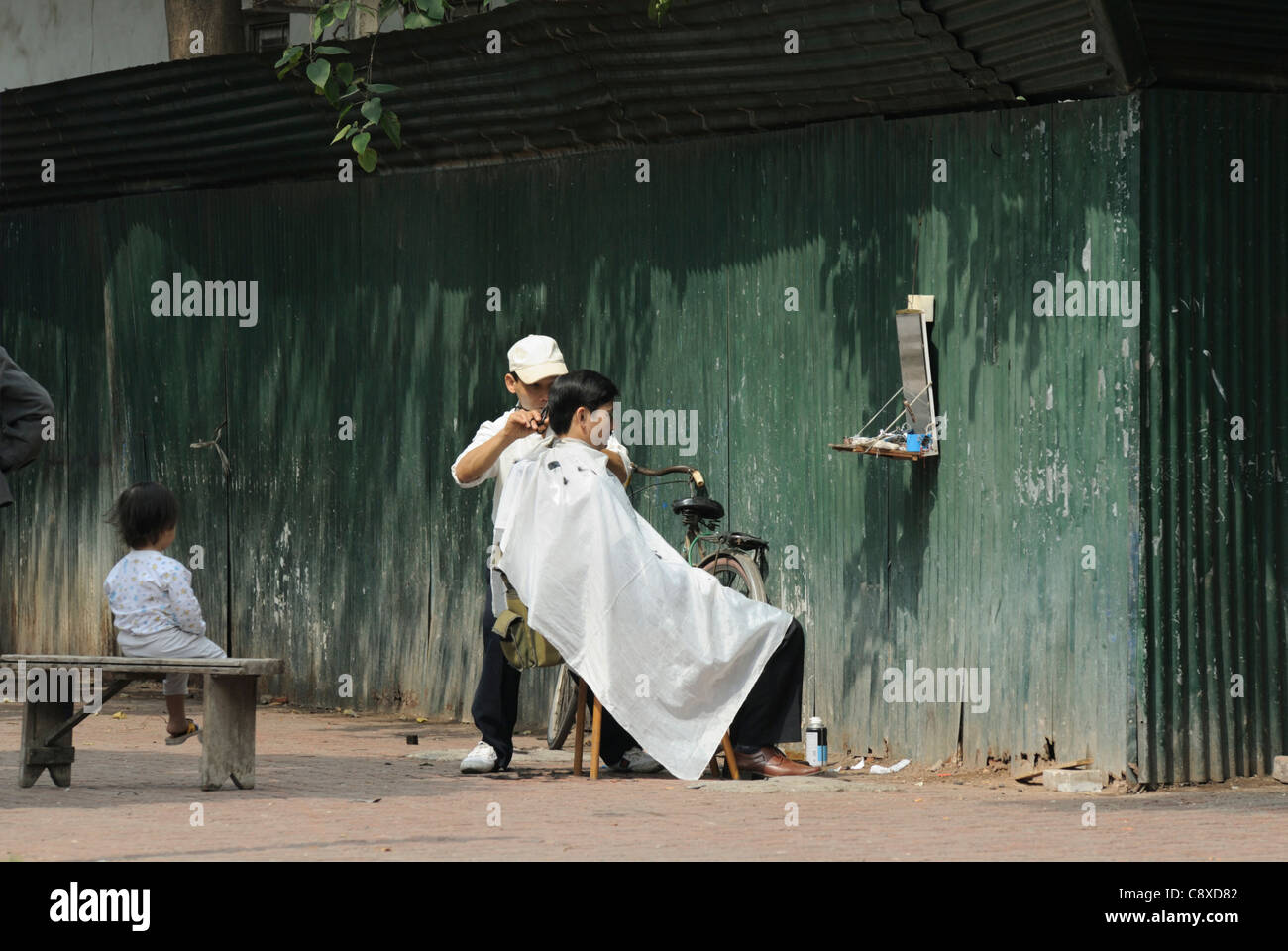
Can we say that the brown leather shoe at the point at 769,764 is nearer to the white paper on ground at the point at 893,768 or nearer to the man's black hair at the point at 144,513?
the white paper on ground at the point at 893,768

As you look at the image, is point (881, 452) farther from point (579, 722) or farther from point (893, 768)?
point (579, 722)

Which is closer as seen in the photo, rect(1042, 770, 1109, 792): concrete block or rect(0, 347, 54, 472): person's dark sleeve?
rect(0, 347, 54, 472): person's dark sleeve

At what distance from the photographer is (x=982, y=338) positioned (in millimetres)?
10086

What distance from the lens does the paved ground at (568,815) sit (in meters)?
7.32

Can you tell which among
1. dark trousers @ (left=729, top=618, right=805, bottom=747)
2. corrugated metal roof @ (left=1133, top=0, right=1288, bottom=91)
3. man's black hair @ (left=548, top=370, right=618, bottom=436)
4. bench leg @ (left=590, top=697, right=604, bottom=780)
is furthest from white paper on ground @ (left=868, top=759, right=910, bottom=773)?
corrugated metal roof @ (left=1133, top=0, right=1288, bottom=91)

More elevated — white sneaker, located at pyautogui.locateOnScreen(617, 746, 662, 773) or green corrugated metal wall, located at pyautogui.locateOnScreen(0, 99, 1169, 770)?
green corrugated metal wall, located at pyautogui.locateOnScreen(0, 99, 1169, 770)

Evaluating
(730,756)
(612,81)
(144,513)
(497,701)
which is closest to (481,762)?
(497,701)

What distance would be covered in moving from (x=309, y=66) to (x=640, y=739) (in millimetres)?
4339

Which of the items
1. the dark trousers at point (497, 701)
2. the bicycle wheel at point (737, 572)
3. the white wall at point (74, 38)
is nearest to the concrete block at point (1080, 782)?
the bicycle wheel at point (737, 572)

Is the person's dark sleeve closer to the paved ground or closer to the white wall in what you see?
the paved ground

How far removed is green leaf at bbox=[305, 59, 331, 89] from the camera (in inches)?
463

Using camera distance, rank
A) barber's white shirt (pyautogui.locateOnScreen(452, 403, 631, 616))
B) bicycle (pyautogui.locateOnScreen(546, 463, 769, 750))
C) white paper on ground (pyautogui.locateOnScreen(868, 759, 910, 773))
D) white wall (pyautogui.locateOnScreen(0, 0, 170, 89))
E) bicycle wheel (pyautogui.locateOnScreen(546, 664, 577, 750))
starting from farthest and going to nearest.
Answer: white wall (pyautogui.locateOnScreen(0, 0, 170, 89)) < bicycle wheel (pyautogui.locateOnScreen(546, 664, 577, 750)) < bicycle (pyautogui.locateOnScreen(546, 463, 769, 750)) < white paper on ground (pyautogui.locateOnScreen(868, 759, 910, 773)) < barber's white shirt (pyautogui.locateOnScreen(452, 403, 631, 616))

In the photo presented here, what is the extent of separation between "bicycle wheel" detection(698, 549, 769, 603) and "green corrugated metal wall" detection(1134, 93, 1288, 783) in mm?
1812

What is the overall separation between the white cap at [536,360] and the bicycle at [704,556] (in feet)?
1.96
